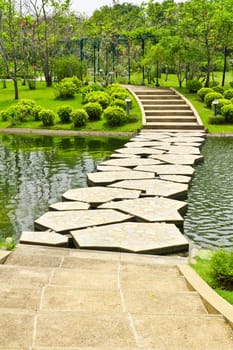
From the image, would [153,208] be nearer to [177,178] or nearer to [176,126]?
[177,178]

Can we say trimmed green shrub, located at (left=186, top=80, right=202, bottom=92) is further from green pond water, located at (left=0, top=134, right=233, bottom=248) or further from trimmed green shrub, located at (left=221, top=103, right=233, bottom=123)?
green pond water, located at (left=0, top=134, right=233, bottom=248)

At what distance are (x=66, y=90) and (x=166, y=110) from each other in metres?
5.18

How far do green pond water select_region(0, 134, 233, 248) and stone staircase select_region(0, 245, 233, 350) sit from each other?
62.5 inches

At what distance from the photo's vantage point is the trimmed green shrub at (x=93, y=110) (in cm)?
1762

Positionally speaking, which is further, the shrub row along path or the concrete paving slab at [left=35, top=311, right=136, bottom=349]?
the shrub row along path

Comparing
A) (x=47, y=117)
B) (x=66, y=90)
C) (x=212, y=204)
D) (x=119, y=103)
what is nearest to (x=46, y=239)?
(x=212, y=204)

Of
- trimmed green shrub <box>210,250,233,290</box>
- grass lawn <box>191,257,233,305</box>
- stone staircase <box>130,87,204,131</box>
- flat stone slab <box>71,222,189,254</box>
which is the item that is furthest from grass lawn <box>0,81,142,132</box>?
trimmed green shrub <box>210,250,233,290</box>

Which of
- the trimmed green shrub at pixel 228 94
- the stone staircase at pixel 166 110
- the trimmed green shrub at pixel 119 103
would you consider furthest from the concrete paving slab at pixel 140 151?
the trimmed green shrub at pixel 228 94

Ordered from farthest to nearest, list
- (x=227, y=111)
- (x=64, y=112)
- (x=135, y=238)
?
1. (x=64, y=112)
2. (x=227, y=111)
3. (x=135, y=238)

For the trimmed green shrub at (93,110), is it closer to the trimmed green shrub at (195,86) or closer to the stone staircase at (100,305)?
the trimmed green shrub at (195,86)

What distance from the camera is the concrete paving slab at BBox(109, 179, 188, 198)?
7814 millimetres

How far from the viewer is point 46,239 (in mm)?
5441

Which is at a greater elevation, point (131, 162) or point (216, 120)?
point (216, 120)

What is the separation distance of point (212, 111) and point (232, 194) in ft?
35.4
